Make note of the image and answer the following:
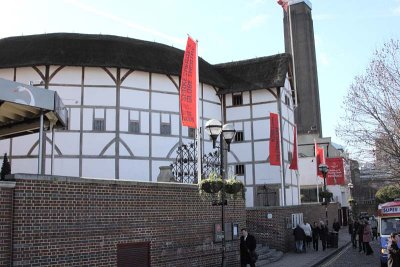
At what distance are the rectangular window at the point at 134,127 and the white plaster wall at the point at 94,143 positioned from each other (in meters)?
1.50

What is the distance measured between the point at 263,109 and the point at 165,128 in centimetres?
771

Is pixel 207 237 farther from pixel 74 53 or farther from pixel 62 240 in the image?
pixel 74 53

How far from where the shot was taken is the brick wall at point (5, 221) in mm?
9172

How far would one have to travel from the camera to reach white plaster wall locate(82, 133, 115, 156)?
84.4 ft

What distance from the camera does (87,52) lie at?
2720cm

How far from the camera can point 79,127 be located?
25953 millimetres

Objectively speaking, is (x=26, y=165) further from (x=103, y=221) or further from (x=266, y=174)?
(x=103, y=221)

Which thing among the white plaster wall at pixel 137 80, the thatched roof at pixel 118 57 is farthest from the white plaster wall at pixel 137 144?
the thatched roof at pixel 118 57

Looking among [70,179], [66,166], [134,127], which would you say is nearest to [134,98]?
[134,127]

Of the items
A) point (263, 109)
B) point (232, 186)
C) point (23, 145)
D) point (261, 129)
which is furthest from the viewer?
point (263, 109)

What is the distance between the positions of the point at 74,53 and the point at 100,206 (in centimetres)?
1744

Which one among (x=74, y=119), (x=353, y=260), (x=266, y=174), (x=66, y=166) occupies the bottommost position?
(x=353, y=260)

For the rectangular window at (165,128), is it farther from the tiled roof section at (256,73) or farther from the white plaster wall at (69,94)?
the tiled roof section at (256,73)

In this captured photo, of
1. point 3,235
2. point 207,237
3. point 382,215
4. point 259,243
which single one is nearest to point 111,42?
point 259,243
